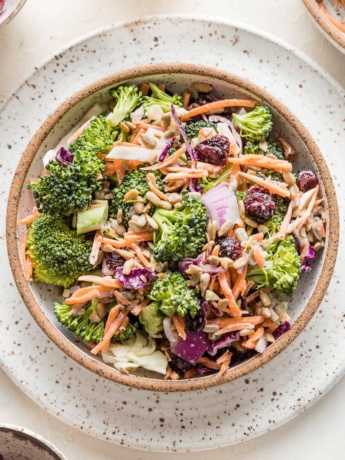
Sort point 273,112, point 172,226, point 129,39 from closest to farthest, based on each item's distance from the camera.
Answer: point 172,226 → point 273,112 → point 129,39

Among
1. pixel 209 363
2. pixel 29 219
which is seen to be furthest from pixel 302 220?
pixel 29 219

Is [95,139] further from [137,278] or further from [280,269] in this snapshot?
[280,269]

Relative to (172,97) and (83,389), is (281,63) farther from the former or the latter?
(83,389)

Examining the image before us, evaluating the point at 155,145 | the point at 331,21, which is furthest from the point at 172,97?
the point at 331,21

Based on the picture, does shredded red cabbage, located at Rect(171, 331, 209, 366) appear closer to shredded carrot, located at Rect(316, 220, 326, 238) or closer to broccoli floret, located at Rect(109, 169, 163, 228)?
broccoli floret, located at Rect(109, 169, 163, 228)

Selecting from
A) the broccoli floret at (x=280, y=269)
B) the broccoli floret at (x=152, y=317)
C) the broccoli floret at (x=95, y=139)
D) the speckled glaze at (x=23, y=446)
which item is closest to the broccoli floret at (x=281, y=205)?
the broccoli floret at (x=280, y=269)

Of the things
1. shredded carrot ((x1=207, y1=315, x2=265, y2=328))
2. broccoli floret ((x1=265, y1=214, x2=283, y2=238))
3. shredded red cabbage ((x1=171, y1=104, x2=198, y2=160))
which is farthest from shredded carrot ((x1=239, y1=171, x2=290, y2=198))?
shredded carrot ((x1=207, y1=315, x2=265, y2=328))

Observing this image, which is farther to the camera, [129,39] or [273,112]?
[129,39]
